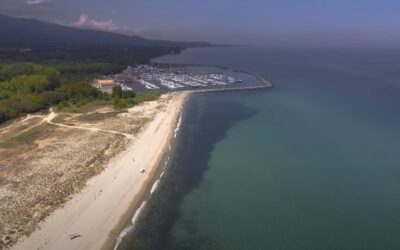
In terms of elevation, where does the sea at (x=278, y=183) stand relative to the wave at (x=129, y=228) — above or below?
below

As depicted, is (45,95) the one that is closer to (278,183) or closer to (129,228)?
(278,183)

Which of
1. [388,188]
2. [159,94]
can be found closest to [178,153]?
[388,188]

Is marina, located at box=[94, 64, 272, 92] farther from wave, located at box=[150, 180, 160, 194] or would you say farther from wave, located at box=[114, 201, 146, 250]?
wave, located at box=[114, 201, 146, 250]

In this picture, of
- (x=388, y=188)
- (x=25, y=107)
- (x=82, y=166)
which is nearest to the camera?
(x=388, y=188)

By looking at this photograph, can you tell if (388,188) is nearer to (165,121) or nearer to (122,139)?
(122,139)

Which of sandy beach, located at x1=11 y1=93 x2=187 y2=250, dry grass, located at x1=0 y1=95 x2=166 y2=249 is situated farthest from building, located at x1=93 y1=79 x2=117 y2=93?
sandy beach, located at x1=11 y1=93 x2=187 y2=250

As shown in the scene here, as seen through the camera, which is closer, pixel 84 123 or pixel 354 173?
pixel 354 173

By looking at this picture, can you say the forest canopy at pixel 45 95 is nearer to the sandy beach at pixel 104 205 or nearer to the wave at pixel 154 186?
the sandy beach at pixel 104 205

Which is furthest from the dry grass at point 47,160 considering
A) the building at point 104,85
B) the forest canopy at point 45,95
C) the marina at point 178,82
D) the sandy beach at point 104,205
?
the marina at point 178,82
